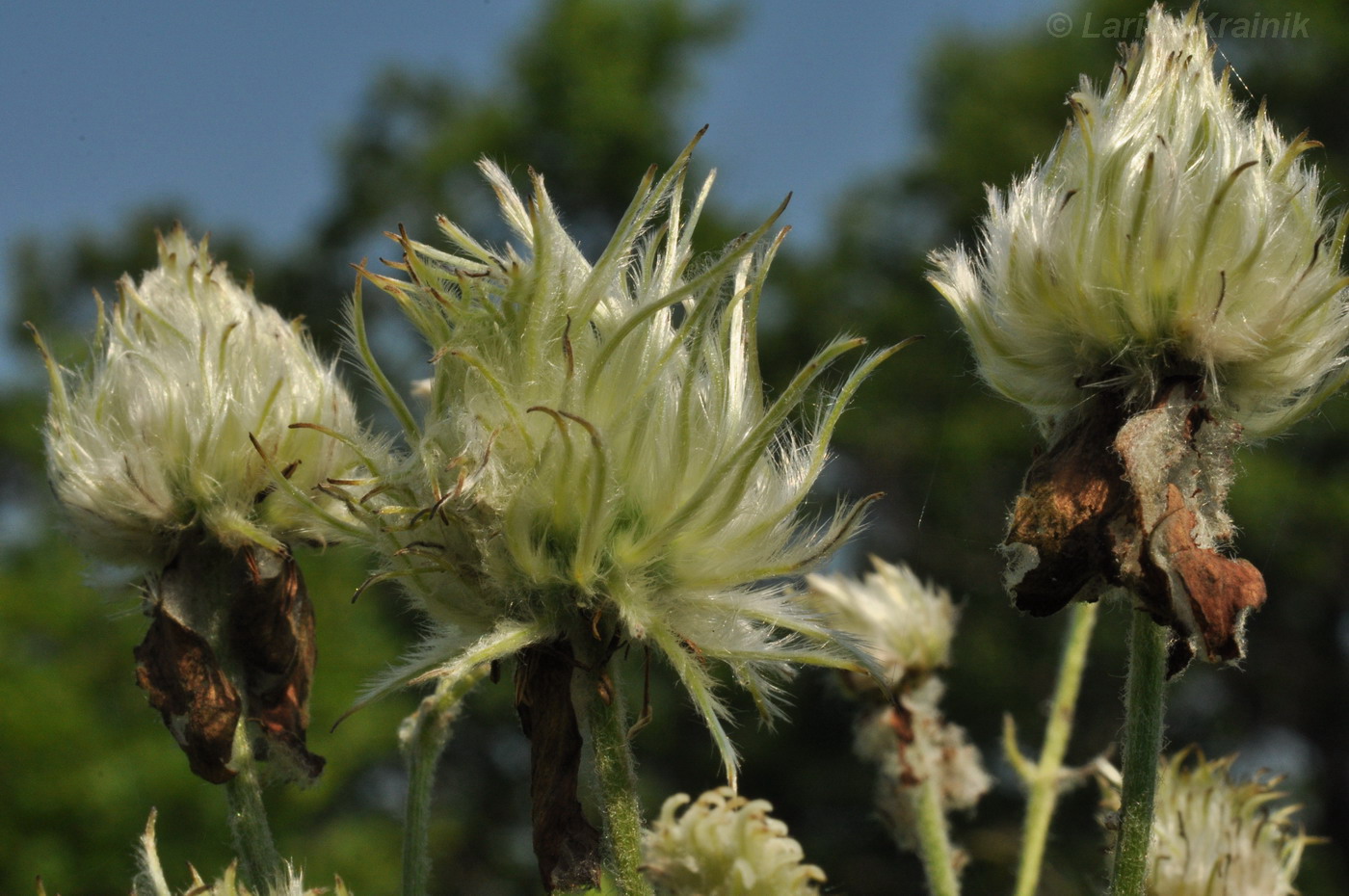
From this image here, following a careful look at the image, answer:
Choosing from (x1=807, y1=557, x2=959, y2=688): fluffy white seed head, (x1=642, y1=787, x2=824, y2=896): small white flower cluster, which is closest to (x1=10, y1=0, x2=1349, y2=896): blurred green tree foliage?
(x1=807, y1=557, x2=959, y2=688): fluffy white seed head

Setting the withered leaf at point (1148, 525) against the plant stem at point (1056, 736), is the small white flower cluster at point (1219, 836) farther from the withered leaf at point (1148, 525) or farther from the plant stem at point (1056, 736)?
the withered leaf at point (1148, 525)

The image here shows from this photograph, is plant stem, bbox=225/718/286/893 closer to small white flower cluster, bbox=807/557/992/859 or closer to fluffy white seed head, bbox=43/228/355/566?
fluffy white seed head, bbox=43/228/355/566

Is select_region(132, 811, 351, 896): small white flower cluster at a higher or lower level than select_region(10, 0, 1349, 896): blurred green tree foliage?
lower

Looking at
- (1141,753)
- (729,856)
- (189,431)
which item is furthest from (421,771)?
(1141,753)

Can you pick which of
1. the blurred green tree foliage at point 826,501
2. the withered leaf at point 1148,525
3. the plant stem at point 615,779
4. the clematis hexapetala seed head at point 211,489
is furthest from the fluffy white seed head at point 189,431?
the blurred green tree foliage at point 826,501

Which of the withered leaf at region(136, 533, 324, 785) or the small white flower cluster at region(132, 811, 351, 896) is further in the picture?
the withered leaf at region(136, 533, 324, 785)

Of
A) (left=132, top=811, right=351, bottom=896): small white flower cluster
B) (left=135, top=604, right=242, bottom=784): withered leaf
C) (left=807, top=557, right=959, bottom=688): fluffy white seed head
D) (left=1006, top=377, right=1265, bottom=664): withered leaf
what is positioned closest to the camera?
(left=1006, top=377, right=1265, bottom=664): withered leaf
